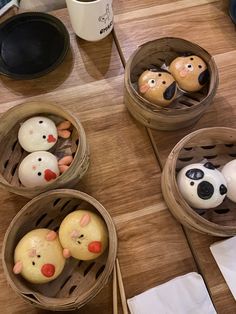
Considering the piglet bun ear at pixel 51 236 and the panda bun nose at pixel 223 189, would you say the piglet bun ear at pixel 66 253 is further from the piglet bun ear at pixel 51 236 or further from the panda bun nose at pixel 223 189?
the panda bun nose at pixel 223 189

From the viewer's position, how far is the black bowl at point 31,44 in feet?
3.28

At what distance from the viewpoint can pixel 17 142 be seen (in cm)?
90

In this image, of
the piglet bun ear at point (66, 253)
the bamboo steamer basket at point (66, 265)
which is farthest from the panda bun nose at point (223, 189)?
the piglet bun ear at point (66, 253)

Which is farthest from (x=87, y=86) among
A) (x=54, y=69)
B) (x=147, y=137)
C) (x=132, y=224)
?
(x=132, y=224)

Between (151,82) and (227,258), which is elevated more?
(151,82)

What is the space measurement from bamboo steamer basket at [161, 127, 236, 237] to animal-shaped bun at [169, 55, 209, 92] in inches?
5.8

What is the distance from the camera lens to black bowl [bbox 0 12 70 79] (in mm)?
999

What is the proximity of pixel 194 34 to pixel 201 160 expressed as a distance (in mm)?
429

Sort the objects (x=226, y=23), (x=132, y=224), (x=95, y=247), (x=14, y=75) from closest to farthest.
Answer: (x=95, y=247), (x=132, y=224), (x=14, y=75), (x=226, y=23)

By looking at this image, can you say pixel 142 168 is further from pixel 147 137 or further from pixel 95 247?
pixel 95 247

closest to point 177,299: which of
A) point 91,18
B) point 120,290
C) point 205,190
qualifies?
point 120,290

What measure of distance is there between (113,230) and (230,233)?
238 millimetres

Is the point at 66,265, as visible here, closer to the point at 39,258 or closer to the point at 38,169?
the point at 39,258

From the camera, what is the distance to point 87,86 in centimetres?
100
